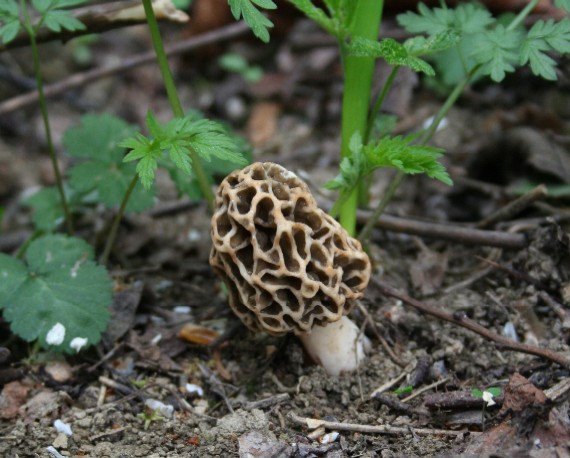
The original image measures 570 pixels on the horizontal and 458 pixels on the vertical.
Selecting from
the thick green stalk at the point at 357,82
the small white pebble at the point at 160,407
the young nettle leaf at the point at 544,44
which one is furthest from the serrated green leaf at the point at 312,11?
the small white pebble at the point at 160,407

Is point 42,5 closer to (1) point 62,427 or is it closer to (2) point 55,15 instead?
(2) point 55,15

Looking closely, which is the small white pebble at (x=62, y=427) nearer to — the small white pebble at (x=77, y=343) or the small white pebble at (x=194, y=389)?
the small white pebble at (x=77, y=343)

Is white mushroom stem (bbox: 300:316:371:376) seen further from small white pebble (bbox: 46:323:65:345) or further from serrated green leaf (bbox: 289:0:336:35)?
serrated green leaf (bbox: 289:0:336:35)

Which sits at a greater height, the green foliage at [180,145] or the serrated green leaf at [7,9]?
the serrated green leaf at [7,9]

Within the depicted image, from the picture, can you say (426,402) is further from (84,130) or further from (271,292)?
(84,130)

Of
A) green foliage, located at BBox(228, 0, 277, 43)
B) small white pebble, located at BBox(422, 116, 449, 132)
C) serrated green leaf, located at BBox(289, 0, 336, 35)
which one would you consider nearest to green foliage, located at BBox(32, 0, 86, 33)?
green foliage, located at BBox(228, 0, 277, 43)

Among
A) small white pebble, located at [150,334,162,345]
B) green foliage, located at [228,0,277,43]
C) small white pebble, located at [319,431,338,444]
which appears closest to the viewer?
green foliage, located at [228,0,277,43]
